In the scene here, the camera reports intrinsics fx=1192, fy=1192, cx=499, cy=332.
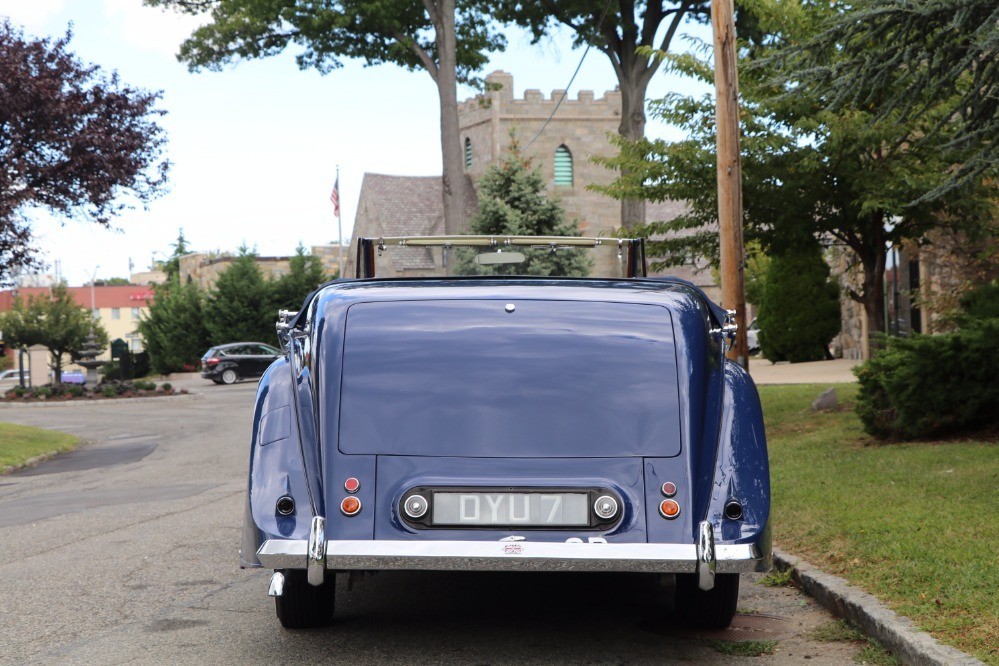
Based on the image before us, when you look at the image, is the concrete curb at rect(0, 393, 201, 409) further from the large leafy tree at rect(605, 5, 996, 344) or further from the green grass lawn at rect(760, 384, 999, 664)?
the green grass lawn at rect(760, 384, 999, 664)

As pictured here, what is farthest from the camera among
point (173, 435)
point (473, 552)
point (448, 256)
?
Answer: point (173, 435)

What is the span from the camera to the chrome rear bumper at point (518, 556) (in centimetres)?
453

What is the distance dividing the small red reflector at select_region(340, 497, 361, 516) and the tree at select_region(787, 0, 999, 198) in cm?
559

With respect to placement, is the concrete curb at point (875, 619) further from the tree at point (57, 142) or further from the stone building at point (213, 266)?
the stone building at point (213, 266)

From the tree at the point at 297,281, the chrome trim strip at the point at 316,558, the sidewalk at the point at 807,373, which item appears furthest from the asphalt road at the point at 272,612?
the tree at the point at 297,281

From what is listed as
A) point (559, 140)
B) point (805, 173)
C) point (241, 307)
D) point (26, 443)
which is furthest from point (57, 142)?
point (559, 140)

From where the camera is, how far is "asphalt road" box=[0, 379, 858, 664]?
200 inches

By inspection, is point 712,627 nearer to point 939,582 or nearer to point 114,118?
point 939,582

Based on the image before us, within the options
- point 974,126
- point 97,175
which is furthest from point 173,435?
point 974,126

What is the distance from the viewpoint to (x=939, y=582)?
5469mm

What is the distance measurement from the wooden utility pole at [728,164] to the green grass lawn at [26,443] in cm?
935

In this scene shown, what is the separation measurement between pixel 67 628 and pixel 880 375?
8.46 m

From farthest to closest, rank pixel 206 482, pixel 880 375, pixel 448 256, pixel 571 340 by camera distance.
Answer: pixel 206 482 < pixel 880 375 < pixel 448 256 < pixel 571 340

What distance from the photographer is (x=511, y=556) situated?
452 centimetres
